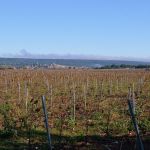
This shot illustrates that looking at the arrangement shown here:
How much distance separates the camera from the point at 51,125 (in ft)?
45.9

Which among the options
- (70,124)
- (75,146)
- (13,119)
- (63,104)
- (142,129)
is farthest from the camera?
(63,104)

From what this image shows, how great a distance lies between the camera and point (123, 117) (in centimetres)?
1575

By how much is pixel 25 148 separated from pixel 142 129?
400cm

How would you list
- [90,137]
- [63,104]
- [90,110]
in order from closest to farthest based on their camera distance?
[90,137] → [90,110] → [63,104]

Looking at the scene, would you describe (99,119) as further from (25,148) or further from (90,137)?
(25,148)

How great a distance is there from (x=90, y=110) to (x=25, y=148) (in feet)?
26.0

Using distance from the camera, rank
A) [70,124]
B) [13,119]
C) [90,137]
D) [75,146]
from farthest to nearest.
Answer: [13,119], [70,124], [90,137], [75,146]

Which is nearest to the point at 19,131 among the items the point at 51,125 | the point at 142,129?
the point at 51,125

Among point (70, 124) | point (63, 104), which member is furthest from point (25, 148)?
point (63, 104)

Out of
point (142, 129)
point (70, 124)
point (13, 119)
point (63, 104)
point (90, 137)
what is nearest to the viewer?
point (90, 137)

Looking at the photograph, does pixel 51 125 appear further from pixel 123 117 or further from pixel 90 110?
pixel 90 110

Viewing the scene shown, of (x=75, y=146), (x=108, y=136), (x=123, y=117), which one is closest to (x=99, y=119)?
(x=123, y=117)

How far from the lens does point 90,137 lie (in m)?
12.1

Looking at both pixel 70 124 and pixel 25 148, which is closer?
pixel 25 148
